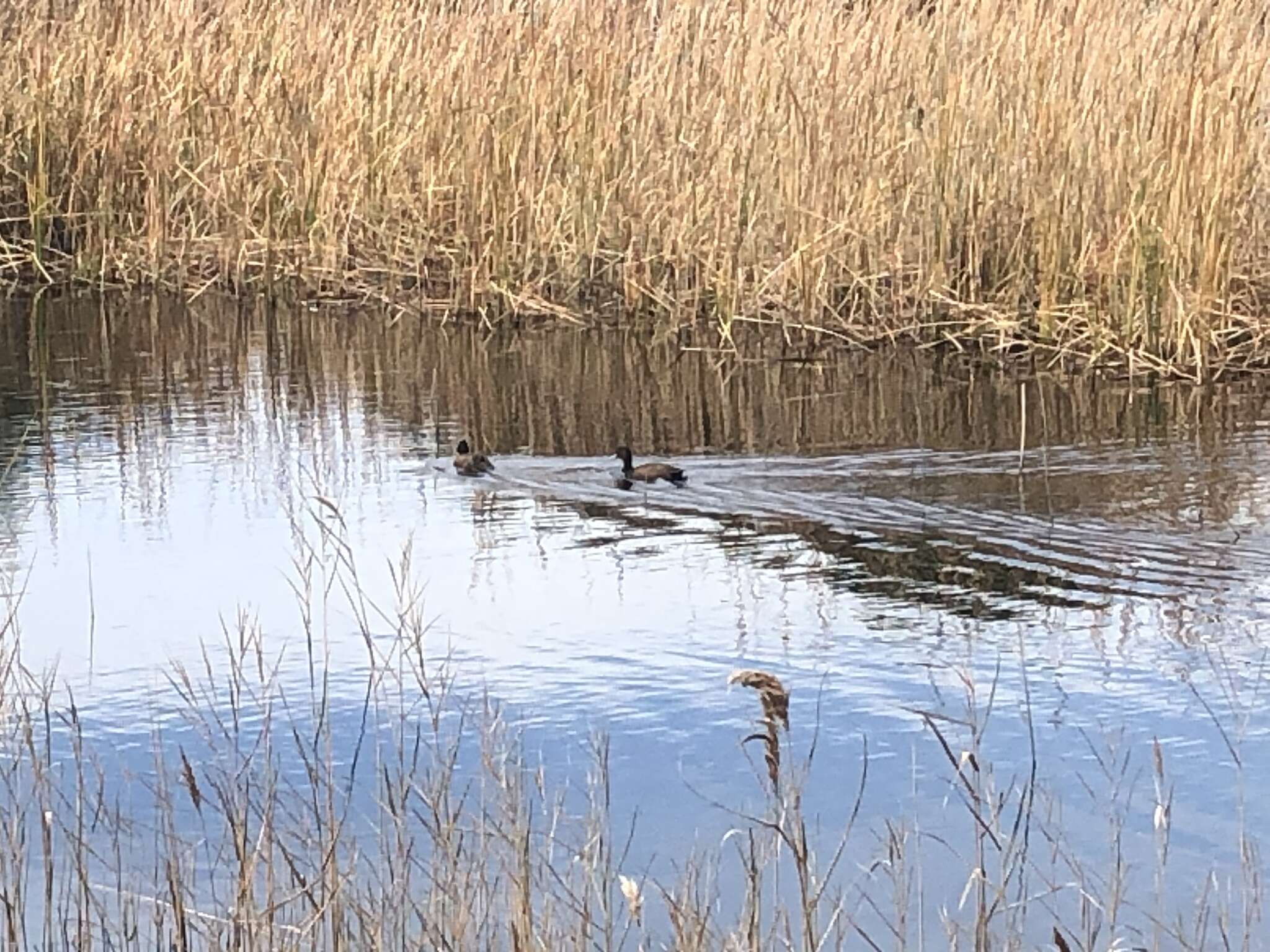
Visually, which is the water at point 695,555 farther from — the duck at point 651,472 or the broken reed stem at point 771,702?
the broken reed stem at point 771,702

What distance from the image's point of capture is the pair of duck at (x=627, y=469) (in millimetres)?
6715

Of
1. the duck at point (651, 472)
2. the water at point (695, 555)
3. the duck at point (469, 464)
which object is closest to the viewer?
the water at point (695, 555)

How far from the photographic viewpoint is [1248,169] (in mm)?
8273

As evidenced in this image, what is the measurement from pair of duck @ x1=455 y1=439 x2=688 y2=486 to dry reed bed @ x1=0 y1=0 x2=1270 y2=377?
236 cm

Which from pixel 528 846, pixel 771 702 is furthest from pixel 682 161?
pixel 771 702

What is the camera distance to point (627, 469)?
22.3 feet

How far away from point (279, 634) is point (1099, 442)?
125 inches

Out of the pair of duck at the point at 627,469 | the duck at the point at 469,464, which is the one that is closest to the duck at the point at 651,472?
the pair of duck at the point at 627,469

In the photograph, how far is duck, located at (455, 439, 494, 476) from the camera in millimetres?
6840

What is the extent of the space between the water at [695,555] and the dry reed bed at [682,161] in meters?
0.38

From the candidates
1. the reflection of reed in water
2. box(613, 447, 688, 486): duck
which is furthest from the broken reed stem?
box(613, 447, 688, 486): duck

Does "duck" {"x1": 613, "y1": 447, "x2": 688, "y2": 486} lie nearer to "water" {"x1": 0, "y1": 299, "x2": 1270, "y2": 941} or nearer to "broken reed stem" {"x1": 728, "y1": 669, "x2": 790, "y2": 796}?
"water" {"x1": 0, "y1": 299, "x2": 1270, "y2": 941}

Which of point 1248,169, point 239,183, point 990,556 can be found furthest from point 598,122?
point 990,556

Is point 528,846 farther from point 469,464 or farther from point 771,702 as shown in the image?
point 469,464
